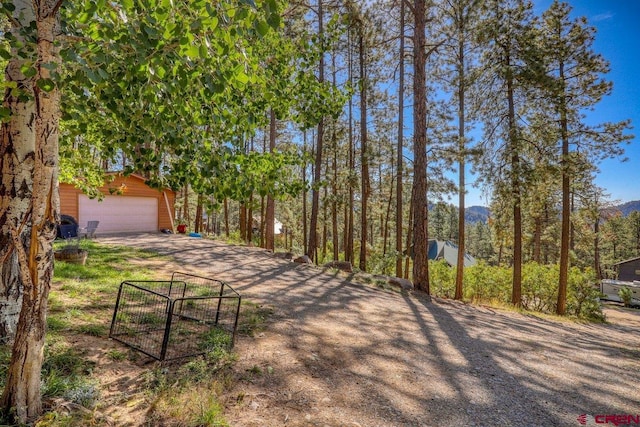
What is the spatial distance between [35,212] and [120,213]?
51.2 feet

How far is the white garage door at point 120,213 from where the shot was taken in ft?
46.0

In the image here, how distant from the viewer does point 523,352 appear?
14.8 feet

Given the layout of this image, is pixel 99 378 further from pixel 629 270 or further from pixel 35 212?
pixel 629 270

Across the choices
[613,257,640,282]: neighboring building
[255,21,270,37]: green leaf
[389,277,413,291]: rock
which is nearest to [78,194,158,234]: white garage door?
[389,277,413,291]: rock

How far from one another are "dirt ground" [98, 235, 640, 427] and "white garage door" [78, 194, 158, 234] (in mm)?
11923

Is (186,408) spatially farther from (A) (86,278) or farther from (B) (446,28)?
(B) (446,28)

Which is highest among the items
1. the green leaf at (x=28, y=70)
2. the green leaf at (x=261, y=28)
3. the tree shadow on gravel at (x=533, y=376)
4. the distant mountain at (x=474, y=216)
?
the distant mountain at (x=474, y=216)

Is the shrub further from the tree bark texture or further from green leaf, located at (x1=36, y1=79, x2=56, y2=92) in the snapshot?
green leaf, located at (x1=36, y1=79, x2=56, y2=92)

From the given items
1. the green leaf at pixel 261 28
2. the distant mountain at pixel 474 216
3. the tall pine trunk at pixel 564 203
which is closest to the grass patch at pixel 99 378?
the green leaf at pixel 261 28

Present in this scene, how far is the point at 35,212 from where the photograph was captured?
1.74 metres

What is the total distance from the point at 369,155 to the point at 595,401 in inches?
392

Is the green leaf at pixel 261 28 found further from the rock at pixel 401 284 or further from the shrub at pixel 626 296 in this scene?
the shrub at pixel 626 296

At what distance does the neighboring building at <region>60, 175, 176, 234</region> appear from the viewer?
13484 millimetres

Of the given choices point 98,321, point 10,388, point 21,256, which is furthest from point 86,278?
point 21,256
